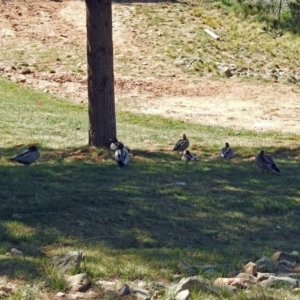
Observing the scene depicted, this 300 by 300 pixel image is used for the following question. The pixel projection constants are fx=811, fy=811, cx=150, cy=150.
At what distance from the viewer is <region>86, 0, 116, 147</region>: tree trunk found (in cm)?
1369

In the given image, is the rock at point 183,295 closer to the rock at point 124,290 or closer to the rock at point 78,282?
the rock at point 124,290

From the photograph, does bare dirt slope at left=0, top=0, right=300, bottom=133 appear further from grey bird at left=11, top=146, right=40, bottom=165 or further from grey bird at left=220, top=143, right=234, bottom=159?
grey bird at left=11, top=146, right=40, bottom=165

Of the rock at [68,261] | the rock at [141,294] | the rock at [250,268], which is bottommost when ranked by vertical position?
the rock at [250,268]

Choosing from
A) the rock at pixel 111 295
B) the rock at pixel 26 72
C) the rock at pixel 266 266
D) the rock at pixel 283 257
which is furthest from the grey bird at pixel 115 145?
the rock at pixel 26 72

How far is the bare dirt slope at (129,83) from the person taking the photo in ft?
72.9

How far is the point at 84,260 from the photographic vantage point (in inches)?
275

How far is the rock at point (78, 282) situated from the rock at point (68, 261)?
23 centimetres

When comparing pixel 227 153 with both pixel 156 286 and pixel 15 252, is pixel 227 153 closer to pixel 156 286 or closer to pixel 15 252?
pixel 15 252

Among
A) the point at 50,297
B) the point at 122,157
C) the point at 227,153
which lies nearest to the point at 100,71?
the point at 122,157

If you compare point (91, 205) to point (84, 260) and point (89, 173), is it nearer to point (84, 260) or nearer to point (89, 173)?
point (89, 173)

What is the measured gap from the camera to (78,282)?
246 inches

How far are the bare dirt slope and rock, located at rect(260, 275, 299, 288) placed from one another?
13.6 metres

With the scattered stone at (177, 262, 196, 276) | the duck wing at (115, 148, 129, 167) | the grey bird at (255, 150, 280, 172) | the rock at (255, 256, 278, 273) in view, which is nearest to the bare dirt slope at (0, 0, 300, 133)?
the grey bird at (255, 150, 280, 172)

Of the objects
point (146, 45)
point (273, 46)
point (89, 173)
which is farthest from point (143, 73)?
point (89, 173)
